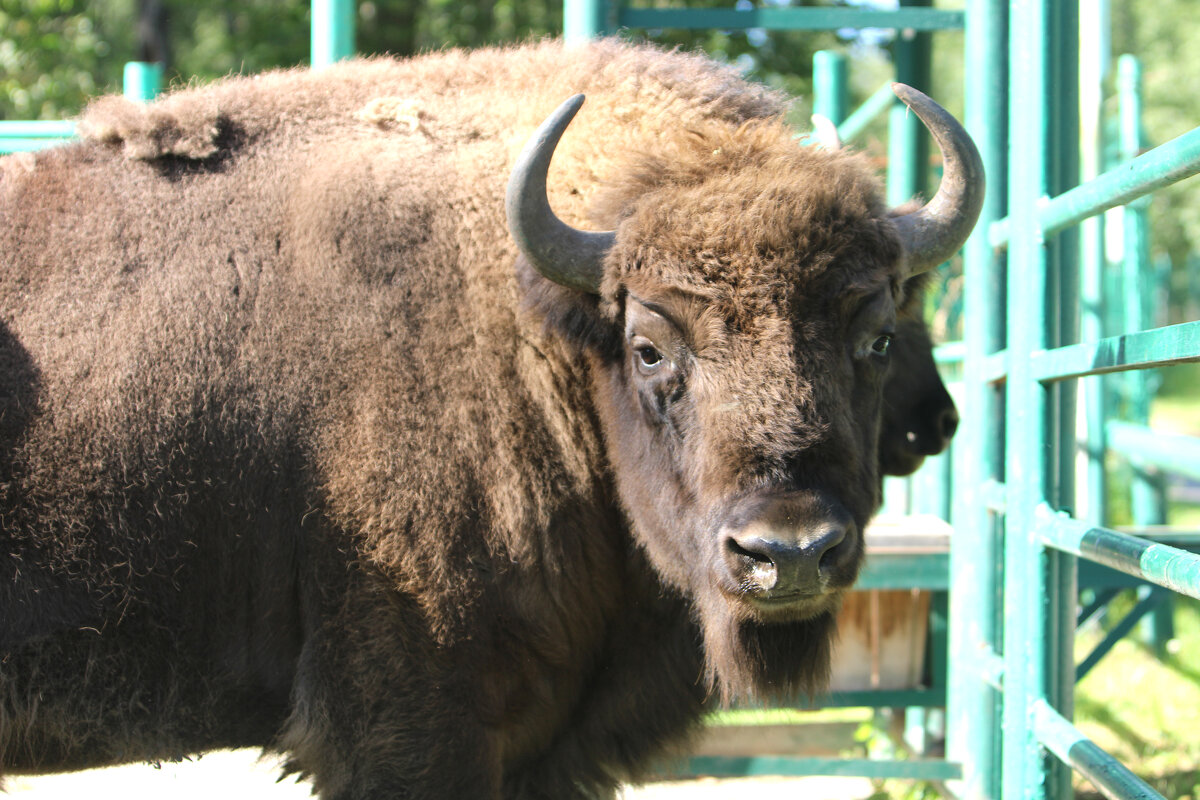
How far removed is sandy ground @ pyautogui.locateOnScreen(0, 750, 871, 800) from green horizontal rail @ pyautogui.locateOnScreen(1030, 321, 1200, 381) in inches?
124

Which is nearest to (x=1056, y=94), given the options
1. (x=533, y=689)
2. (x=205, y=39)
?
(x=533, y=689)

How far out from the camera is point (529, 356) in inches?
141

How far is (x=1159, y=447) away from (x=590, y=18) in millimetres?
4775

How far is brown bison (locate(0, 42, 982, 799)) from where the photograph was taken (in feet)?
10.6

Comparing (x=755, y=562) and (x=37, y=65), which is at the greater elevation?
(x=37, y=65)

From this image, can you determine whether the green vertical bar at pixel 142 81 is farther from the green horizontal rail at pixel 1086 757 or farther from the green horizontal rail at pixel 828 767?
the green horizontal rail at pixel 1086 757

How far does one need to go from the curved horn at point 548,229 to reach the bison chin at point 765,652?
1.19 m

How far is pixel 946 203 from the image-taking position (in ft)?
12.0

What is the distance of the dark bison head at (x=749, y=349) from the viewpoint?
303 cm

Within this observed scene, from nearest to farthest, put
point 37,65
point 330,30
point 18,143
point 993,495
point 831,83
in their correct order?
1. point 993,495
2. point 18,143
3. point 330,30
4. point 831,83
5. point 37,65

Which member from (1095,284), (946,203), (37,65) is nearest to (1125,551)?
(946,203)

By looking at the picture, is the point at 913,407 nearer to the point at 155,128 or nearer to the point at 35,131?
the point at 155,128

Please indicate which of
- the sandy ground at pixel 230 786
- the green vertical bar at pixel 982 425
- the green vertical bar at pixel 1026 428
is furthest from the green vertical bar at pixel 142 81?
the green vertical bar at pixel 1026 428

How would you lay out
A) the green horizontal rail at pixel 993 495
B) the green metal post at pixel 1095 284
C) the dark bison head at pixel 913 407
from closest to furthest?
the green horizontal rail at pixel 993 495, the dark bison head at pixel 913 407, the green metal post at pixel 1095 284
